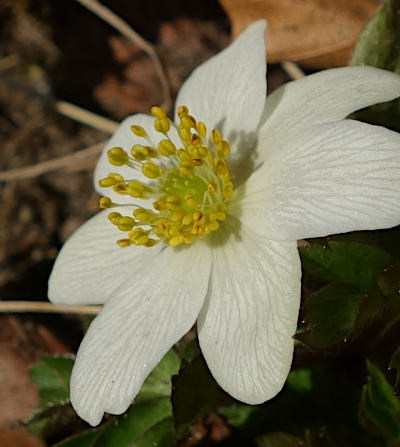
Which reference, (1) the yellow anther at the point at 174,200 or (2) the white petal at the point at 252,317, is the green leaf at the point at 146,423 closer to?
(2) the white petal at the point at 252,317

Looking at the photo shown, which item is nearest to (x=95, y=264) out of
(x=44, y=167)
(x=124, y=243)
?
(x=124, y=243)

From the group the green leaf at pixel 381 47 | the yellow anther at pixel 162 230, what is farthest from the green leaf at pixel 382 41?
the yellow anther at pixel 162 230

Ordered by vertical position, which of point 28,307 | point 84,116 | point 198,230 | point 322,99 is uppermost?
point 322,99

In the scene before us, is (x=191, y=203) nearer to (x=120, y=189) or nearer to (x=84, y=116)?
(x=120, y=189)

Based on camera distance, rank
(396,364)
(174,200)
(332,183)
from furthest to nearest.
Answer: (174,200), (396,364), (332,183)

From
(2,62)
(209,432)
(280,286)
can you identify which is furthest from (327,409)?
(2,62)

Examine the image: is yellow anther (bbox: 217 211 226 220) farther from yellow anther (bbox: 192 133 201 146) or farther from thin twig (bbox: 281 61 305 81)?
thin twig (bbox: 281 61 305 81)
